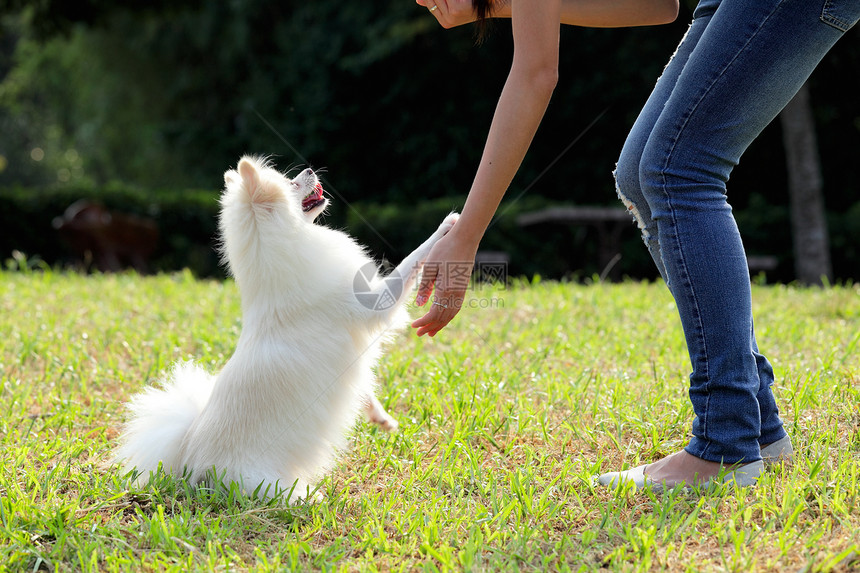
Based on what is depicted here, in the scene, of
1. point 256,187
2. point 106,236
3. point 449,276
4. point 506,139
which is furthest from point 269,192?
point 106,236

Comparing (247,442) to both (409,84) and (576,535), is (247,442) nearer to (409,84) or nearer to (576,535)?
(576,535)

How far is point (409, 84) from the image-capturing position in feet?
43.2

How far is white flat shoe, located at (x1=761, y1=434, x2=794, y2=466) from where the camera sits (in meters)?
2.26

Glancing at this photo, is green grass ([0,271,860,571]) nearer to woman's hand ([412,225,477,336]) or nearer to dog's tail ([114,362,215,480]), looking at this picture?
dog's tail ([114,362,215,480])

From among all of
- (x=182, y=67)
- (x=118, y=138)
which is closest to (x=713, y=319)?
(x=182, y=67)

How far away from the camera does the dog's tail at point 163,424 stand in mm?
2344

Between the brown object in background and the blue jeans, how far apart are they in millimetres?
7953

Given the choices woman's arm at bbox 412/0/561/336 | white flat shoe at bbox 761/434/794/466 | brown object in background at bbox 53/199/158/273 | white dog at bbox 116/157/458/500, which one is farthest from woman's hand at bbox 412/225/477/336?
brown object in background at bbox 53/199/158/273

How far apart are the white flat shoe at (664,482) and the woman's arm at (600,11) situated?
1465 mm

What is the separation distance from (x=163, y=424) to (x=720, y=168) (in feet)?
6.41

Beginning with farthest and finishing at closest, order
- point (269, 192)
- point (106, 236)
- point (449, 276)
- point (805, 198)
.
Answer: point (106, 236), point (805, 198), point (269, 192), point (449, 276)

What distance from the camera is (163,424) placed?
2.41 m


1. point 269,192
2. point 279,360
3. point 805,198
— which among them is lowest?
point 805,198

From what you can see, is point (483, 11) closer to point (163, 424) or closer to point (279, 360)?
point (279, 360)
